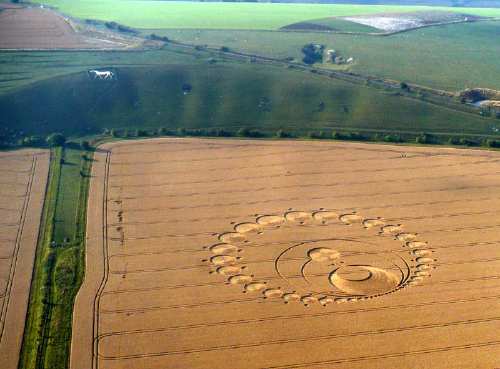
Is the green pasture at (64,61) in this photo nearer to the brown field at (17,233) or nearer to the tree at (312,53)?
the tree at (312,53)

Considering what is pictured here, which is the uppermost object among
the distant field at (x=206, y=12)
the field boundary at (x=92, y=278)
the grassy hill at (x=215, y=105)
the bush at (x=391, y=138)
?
the distant field at (x=206, y=12)

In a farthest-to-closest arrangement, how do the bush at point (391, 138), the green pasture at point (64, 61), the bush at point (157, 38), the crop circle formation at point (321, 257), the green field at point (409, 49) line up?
the bush at point (157, 38) → the green field at point (409, 49) → the green pasture at point (64, 61) → the bush at point (391, 138) → the crop circle formation at point (321, 257)

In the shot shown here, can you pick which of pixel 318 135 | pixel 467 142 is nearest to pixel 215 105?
pixel 318 135

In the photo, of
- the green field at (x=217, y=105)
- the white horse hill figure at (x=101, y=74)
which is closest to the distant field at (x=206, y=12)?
the white horse hill figure at (x=101, y=74)

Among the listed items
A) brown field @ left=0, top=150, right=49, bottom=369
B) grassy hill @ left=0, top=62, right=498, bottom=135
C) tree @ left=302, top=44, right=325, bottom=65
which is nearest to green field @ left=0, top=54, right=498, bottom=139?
grassy hill @ left=0, top=62, right=498, bottom=135

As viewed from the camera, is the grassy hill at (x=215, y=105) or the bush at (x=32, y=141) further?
the grassy hill at (x=215, y=105)

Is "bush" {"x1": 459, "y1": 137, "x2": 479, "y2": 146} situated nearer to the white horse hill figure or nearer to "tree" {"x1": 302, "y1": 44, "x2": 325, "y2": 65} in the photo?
"tree" {"x1": 302, "y1": 44, "x2": 325, "y2": 65}
